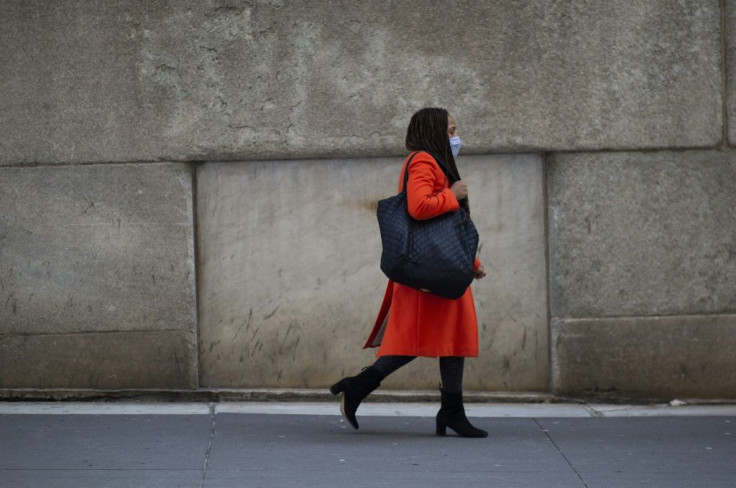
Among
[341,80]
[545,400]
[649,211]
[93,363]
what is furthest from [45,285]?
[649,211]

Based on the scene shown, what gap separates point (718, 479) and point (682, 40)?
9.57 feet

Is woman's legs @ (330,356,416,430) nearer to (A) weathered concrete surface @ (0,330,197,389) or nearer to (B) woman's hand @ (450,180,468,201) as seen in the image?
(B) woman's hand @ (450,180,468,201)

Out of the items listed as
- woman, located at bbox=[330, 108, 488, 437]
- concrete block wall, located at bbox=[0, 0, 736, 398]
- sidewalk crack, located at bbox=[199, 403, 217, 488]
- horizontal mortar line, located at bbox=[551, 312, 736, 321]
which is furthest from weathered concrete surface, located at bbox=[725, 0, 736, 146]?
sidewalk crack, located at bbox=[199, 403, 217, 488]

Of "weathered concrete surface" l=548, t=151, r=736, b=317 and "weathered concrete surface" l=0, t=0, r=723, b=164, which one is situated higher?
"weathered concrete surface" l=0, t=0, r=723, b=164

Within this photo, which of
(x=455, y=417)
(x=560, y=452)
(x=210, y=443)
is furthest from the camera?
(x=455, y=417)

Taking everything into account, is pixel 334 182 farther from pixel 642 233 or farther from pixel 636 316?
pixel 636 316

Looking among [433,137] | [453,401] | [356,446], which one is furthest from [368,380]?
[433,137]

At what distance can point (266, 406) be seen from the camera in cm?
721

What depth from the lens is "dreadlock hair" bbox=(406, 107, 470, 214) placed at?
19.7 feet

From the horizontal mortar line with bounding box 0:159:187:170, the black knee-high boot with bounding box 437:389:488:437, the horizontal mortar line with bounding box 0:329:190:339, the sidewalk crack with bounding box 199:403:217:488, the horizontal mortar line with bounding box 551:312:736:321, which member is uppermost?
the horizontal mortar line with bounding box 0:159:187:170

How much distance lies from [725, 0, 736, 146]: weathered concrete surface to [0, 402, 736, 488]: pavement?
1.70 m

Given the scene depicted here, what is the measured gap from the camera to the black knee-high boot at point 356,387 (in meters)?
6.06

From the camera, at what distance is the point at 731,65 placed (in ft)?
23.7

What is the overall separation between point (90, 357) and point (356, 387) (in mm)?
2034
